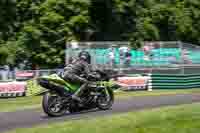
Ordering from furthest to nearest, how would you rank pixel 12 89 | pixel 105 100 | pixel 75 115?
pixel 12 89 < pixel 105 100 < pixel 75 115

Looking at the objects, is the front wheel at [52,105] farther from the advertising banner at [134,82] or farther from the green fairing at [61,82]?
the advertising banner at [134,82]

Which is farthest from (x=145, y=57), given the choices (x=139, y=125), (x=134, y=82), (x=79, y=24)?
(x=139, y=125)

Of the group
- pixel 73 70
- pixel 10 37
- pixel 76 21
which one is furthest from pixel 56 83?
pixel 10 37

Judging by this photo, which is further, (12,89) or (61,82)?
(12,89)

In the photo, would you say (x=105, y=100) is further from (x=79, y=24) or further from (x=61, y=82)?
(x=79, y=24)

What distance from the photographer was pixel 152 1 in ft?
109

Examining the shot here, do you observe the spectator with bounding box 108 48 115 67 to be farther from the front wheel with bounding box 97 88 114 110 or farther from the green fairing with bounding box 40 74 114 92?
the green fairing with bounding box 40 74 114 92

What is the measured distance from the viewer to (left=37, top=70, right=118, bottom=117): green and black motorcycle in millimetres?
12930

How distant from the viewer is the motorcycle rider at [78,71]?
43.9 ft

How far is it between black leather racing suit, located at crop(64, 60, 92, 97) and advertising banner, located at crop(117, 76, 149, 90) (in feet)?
31.4

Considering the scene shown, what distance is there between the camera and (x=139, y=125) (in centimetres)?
1034

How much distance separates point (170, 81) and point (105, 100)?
32.3 feet

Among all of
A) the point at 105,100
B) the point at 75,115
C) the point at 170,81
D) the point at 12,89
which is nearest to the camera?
the point at 75,115

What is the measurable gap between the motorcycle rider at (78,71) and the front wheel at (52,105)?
46cm
